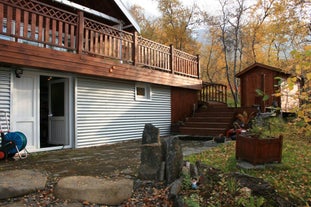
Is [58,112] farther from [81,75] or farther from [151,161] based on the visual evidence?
[151,161]

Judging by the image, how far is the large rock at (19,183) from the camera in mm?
3245

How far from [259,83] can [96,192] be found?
10.7 meters

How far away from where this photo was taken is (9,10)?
18.0 ft

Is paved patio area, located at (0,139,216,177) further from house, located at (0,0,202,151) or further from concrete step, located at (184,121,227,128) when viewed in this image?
concrete step, located at (184,121,227,128)

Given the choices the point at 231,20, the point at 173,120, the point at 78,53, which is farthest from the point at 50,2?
the point at 231,20

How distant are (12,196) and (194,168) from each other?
103 inches

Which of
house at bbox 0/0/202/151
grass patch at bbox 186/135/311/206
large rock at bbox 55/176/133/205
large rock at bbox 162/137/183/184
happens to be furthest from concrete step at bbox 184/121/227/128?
large rock at bbox 55/176/133/205

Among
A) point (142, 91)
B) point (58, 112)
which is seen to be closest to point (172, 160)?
point (58, 112)

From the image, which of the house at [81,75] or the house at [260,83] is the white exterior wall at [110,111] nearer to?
the house at [81,75]

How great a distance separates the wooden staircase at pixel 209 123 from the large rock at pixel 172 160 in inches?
238

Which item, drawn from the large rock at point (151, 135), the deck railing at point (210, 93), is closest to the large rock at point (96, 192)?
the large rock at point (151, 135)

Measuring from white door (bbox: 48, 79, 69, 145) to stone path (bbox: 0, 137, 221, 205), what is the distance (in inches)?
39.7

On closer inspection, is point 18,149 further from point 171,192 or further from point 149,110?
point 149,110

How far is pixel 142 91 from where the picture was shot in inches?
405
